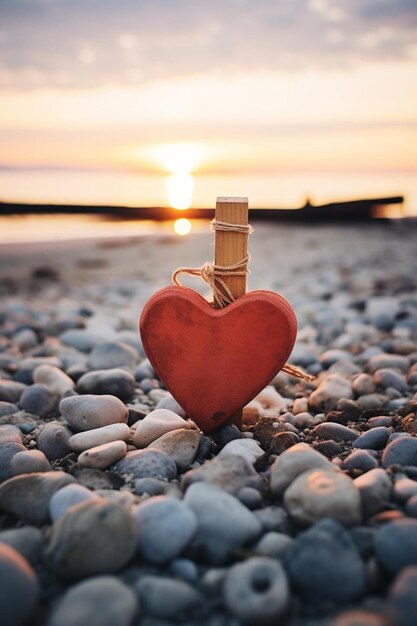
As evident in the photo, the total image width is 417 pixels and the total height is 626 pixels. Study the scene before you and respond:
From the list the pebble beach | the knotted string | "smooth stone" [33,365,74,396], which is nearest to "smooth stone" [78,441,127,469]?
the pebble beach

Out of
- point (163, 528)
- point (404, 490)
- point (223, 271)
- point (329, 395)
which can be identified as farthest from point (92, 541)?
point (329, 395)

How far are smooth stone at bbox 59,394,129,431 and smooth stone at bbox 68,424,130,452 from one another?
0.44ft

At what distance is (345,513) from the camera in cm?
165

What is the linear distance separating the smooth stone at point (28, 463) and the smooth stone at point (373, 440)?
1.27 metres

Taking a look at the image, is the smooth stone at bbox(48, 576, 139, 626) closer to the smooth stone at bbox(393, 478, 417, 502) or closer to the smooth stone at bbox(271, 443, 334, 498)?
the smooth stone at bbox(271, 443, 334, 498)

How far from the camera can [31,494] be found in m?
1.84

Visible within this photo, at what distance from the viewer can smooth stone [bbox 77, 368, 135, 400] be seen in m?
2.95

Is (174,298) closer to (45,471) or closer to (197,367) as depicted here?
(197,367)

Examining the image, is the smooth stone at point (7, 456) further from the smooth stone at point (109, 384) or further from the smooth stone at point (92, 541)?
the smooth stone at point (109, 384)

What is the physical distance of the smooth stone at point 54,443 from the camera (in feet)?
7.45

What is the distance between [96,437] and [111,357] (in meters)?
1.31

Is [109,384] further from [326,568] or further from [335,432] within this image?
[326,568]

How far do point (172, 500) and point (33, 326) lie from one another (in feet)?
10.7

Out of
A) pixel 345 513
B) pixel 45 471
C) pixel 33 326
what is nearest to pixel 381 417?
pixel 345 513
